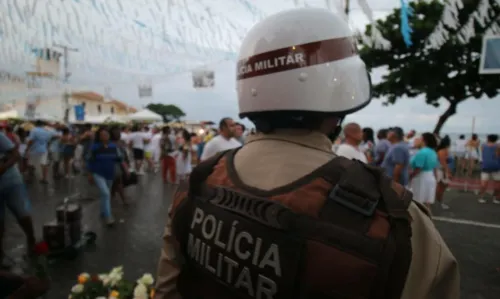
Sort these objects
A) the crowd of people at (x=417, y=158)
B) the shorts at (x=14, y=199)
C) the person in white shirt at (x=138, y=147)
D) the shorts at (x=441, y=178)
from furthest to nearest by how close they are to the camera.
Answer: the person in white shirt at (x=138, y=147) < the shorts at (x=441, y=178) < the crowd of people at (x=417, y=158) < the shorts at (x=14, y=199)

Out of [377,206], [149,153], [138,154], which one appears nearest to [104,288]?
[377,206]

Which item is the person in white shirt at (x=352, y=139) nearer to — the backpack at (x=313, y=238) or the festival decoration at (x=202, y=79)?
the backpack at (x=313, y=238)

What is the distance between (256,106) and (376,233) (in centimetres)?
65

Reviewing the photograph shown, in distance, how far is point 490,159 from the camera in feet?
26.9

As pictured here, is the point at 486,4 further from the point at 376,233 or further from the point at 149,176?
the point at 376,233

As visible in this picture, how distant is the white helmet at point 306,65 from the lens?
124 centimetres

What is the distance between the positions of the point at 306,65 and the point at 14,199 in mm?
4188

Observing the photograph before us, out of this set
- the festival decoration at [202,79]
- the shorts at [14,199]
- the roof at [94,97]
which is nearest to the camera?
the shorts at [14,199]

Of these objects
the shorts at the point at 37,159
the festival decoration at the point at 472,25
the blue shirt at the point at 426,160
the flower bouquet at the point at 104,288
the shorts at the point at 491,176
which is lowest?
the shorts at the point at 491,176

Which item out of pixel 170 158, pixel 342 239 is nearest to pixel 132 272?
pixel 342 239

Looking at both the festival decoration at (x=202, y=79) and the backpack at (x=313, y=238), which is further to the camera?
the festival decoration at (x=202, y=79)

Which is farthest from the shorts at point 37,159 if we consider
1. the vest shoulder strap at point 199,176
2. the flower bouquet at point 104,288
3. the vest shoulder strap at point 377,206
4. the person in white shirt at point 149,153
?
the vest shoulder strap at point 377,206

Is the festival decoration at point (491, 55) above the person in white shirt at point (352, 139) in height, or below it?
above

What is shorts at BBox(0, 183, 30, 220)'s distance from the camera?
4.10m
